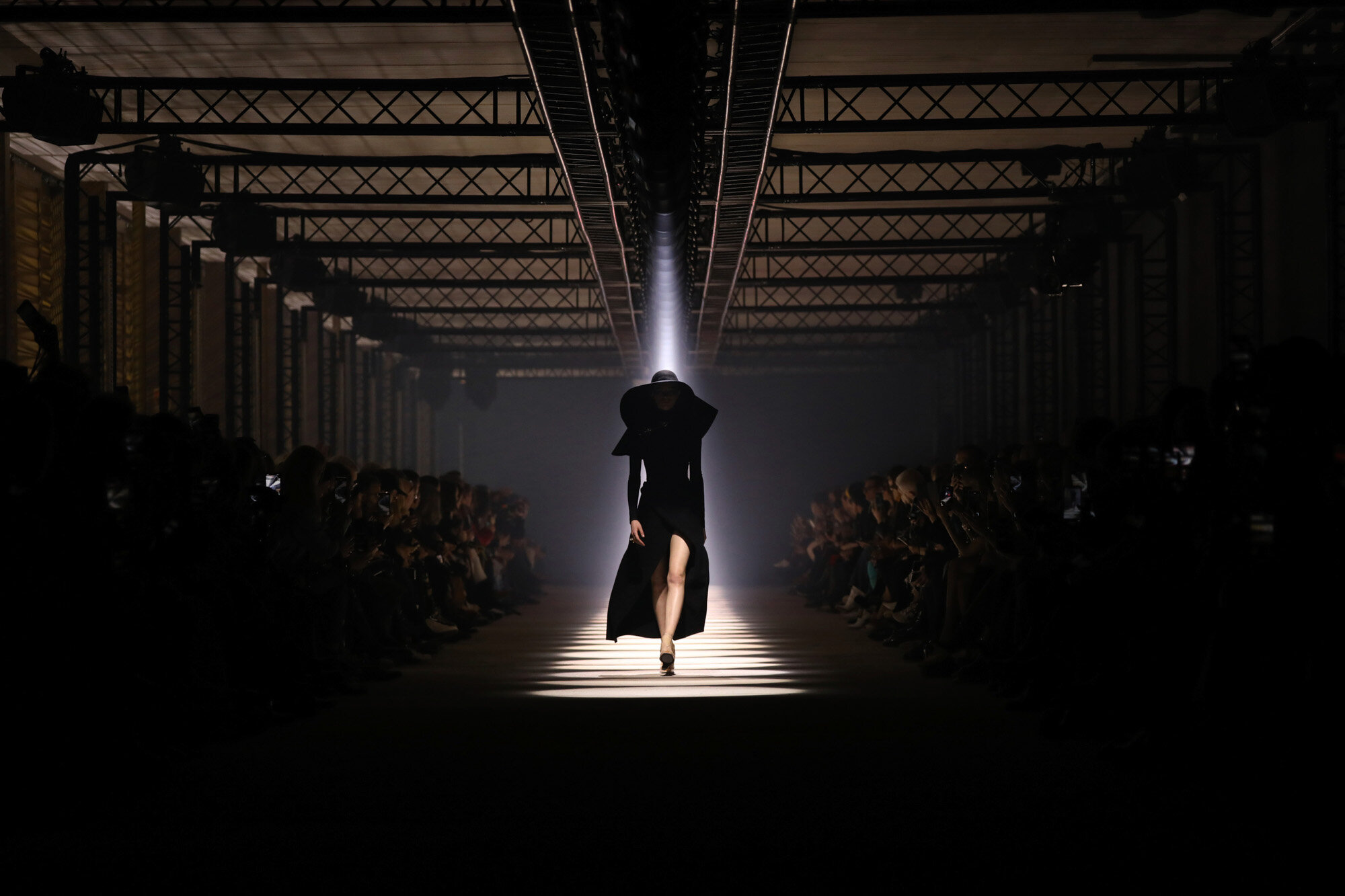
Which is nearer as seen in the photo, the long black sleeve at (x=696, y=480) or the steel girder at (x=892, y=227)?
the long black sleeve at (x=696, y=480)

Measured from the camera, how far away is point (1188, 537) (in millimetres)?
5723

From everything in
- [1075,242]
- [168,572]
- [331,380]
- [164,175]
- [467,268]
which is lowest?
[168,572]

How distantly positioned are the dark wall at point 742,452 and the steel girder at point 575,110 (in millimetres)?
20764

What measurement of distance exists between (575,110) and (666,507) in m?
4.33

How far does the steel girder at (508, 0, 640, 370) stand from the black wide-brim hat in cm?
257

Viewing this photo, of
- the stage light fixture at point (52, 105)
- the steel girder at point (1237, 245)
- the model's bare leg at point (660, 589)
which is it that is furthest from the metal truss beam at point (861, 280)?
the model's bare leg at point (660, 589)

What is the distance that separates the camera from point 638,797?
502cm

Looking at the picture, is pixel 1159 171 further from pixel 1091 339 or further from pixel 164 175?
pixel 164 175

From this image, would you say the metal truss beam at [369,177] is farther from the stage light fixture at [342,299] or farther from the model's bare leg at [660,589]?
the model's bare leg at [660,589]

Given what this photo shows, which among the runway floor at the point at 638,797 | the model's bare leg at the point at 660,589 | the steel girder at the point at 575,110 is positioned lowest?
the runway floor at the point at 638,797

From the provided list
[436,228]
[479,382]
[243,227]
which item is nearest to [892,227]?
[436,228]

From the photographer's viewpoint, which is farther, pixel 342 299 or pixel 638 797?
pixel 342 299

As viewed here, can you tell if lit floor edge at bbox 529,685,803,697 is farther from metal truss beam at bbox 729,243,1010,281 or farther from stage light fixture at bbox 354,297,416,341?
stage light fixture at bbox 354,297,416,341

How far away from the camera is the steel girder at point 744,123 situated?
10195 millimetres
